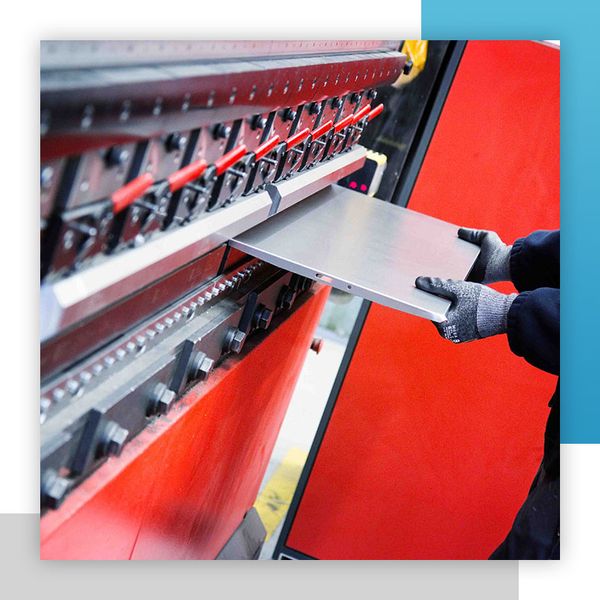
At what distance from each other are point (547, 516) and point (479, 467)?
2.62ft

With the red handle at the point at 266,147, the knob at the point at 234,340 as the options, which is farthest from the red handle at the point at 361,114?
the knob at the point at 234,340

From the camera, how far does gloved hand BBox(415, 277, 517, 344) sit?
77.0 inches

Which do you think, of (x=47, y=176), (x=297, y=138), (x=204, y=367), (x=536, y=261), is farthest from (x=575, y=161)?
(x=47, y=176)

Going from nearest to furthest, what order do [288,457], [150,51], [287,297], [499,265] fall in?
[150,51] < [287,297] < [499,265] < [288,457]

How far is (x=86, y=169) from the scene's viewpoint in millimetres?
1225

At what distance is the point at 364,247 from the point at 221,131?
0.60 meters

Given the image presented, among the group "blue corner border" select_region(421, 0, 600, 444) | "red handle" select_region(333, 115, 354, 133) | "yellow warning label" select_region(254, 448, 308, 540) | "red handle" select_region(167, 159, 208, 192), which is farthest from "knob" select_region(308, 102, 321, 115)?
"yellow warning label" select_region(254, 448, 308, 540)

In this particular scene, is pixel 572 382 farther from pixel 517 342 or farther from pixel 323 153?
pixel 323 153

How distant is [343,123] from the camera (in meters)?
2.36

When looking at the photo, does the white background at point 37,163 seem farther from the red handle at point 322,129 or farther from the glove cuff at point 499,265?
the glove cuff at point 499,265

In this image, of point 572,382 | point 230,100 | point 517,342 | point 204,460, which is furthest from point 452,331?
point 230,100

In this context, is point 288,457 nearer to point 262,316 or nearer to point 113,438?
point 262,316

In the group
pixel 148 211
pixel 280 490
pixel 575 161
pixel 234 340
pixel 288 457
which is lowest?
pixel 280 490

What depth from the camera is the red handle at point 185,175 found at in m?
1.40
